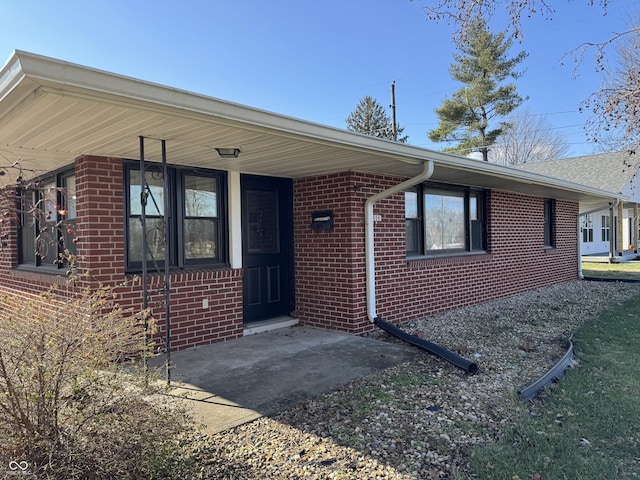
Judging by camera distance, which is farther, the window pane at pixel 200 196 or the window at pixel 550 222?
the window at pixel 550 222

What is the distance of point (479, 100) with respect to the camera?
25.2 m

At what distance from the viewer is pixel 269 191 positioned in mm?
6797

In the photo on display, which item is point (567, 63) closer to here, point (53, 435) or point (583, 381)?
point (583, 381)

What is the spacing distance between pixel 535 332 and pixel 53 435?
6127 mm

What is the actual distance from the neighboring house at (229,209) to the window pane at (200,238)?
0.06 feet

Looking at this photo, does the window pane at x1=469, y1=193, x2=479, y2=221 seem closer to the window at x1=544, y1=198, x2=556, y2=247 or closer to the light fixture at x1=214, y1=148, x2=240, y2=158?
the window at x1=544, y1=198, x2=556, y2=247

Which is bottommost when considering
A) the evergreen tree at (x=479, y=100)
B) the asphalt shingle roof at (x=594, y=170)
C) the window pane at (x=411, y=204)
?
the window pane at (x=411, y=204)

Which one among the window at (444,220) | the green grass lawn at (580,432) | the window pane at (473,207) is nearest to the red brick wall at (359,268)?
the window at (444,220)

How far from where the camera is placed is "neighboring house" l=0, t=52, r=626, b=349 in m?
3.30

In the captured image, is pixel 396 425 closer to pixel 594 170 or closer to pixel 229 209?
pixel 229 209

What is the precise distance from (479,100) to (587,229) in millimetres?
9382

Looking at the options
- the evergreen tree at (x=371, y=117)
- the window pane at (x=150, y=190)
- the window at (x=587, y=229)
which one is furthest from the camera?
the evergreen tree at (x=371, y=117)

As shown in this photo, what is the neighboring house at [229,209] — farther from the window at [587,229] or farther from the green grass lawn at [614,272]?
the window at [587,229]

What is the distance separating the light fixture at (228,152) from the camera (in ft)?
14.9
